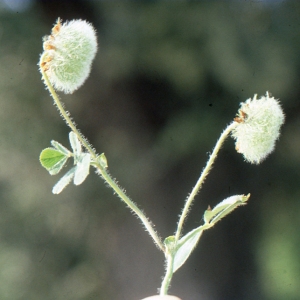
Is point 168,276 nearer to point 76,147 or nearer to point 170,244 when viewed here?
point 170,244

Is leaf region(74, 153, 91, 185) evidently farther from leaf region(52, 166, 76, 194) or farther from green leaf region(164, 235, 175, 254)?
green leaf region(164, 235, 175, 254)

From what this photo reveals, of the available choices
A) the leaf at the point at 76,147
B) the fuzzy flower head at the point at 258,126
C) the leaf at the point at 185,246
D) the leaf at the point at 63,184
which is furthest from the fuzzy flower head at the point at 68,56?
the leaf at the point at 185,246

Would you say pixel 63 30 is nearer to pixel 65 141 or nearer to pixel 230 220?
pixel 65 141

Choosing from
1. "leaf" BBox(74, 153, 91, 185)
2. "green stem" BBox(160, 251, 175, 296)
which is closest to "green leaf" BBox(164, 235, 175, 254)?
"green stem" BBox(160, 251, 175, 296)

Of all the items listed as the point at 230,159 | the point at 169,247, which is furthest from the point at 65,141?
the point at 169,247

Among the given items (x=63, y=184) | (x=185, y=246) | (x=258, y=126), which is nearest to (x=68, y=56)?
(x=63, y=184)

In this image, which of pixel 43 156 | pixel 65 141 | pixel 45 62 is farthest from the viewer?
pixel 65 141
